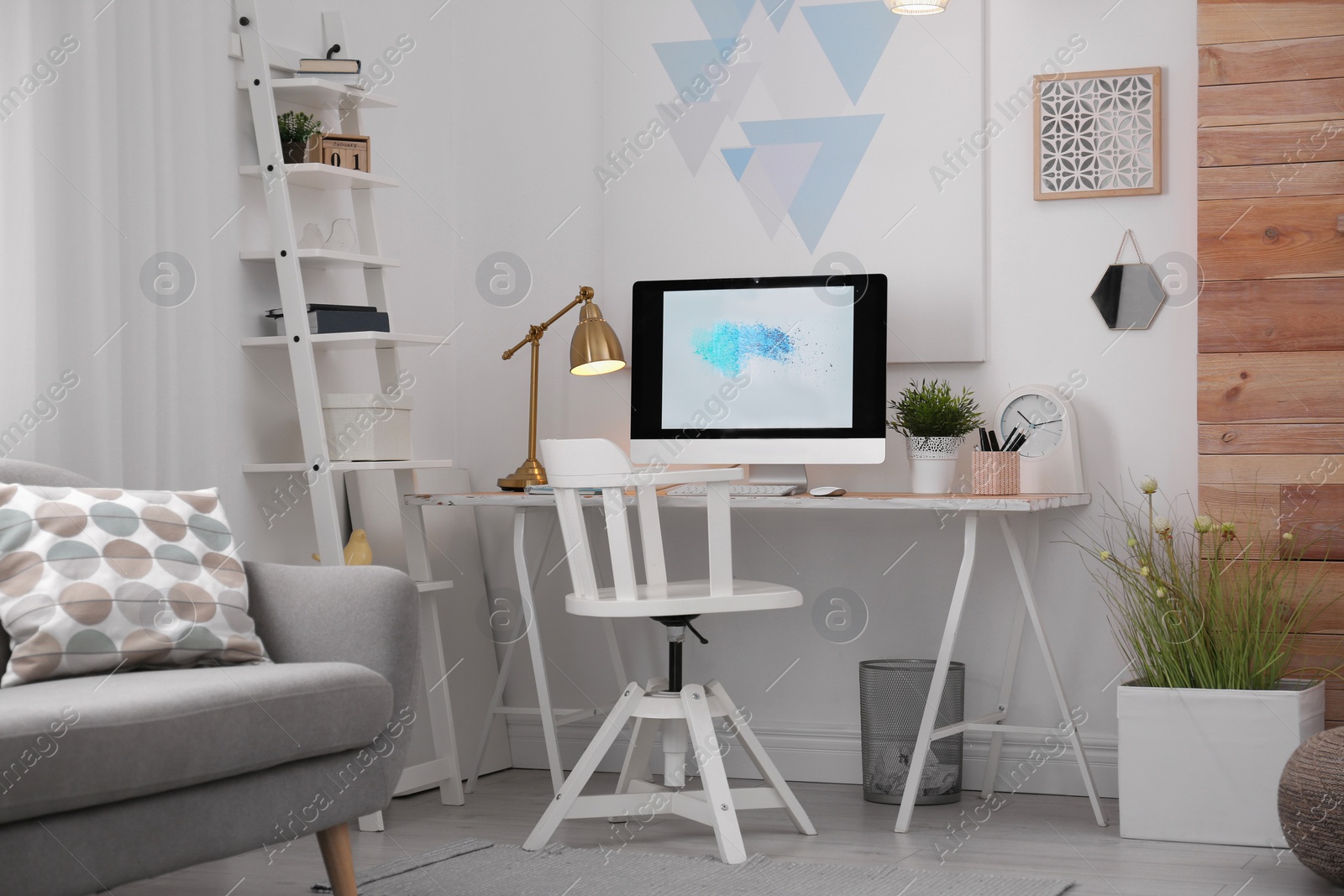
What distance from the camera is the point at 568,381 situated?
365 centimetres

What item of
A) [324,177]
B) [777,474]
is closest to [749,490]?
[777,474]

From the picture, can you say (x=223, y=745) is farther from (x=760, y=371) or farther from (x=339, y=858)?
(x=760, y=371)

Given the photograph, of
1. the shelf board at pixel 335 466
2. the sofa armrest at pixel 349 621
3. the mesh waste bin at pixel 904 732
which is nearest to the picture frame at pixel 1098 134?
the mesh waste bin at pixel 904 732

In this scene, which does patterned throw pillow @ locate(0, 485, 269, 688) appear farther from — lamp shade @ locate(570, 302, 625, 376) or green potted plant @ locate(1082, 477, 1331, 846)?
green potted plant @ locate(1082, 477, 1331, 846)

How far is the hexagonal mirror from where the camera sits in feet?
10.3

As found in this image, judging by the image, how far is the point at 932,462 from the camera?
310cm

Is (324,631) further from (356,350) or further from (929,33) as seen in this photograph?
(929,33)

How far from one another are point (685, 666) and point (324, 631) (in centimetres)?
146

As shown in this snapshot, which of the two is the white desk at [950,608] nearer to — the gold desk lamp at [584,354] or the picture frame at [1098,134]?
the gold desk lamp at [584,354]

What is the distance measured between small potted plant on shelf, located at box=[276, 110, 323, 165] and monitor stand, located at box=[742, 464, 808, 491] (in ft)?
4.23

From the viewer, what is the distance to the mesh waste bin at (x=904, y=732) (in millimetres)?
3086

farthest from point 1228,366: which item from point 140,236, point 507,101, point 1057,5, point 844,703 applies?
point 140,236

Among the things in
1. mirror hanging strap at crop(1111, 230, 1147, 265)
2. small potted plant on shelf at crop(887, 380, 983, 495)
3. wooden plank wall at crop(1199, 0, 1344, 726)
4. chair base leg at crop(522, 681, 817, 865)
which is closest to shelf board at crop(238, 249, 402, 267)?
chair base leg at crop(522, 681, 817, 865)

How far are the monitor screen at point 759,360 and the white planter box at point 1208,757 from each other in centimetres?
88
